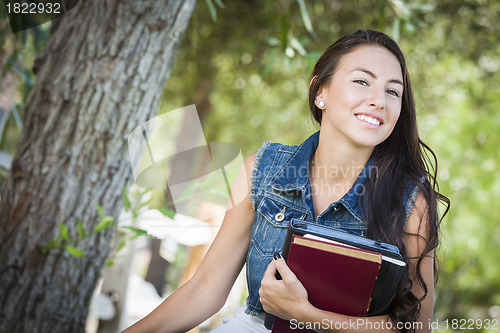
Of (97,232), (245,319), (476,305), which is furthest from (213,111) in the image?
(476,305)

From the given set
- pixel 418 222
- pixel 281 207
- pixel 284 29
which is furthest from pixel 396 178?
pixel 284 29

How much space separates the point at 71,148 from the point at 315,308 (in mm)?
1206

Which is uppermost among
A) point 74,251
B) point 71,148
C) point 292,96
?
point 71,148

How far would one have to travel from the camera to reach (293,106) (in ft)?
21.6

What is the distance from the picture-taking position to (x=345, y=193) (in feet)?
5.22

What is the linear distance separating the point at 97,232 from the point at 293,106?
15.7 feet

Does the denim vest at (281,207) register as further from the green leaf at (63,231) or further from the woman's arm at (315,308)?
the green leaf at (63,231)

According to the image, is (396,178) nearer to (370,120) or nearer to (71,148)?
(370,120)

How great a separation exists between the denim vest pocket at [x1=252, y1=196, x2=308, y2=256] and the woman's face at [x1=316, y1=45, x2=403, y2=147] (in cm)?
27

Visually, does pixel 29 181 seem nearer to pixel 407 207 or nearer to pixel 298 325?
pixel 298 325

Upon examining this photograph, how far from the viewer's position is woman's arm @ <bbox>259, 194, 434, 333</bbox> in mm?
1272

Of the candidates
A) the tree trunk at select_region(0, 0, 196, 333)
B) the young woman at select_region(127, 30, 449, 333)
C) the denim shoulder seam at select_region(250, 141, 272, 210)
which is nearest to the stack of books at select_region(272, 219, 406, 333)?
the young woman at select_region(127, 30, 449, 333)

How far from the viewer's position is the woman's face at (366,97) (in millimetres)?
1483

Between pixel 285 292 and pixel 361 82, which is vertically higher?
pixel 361 82
